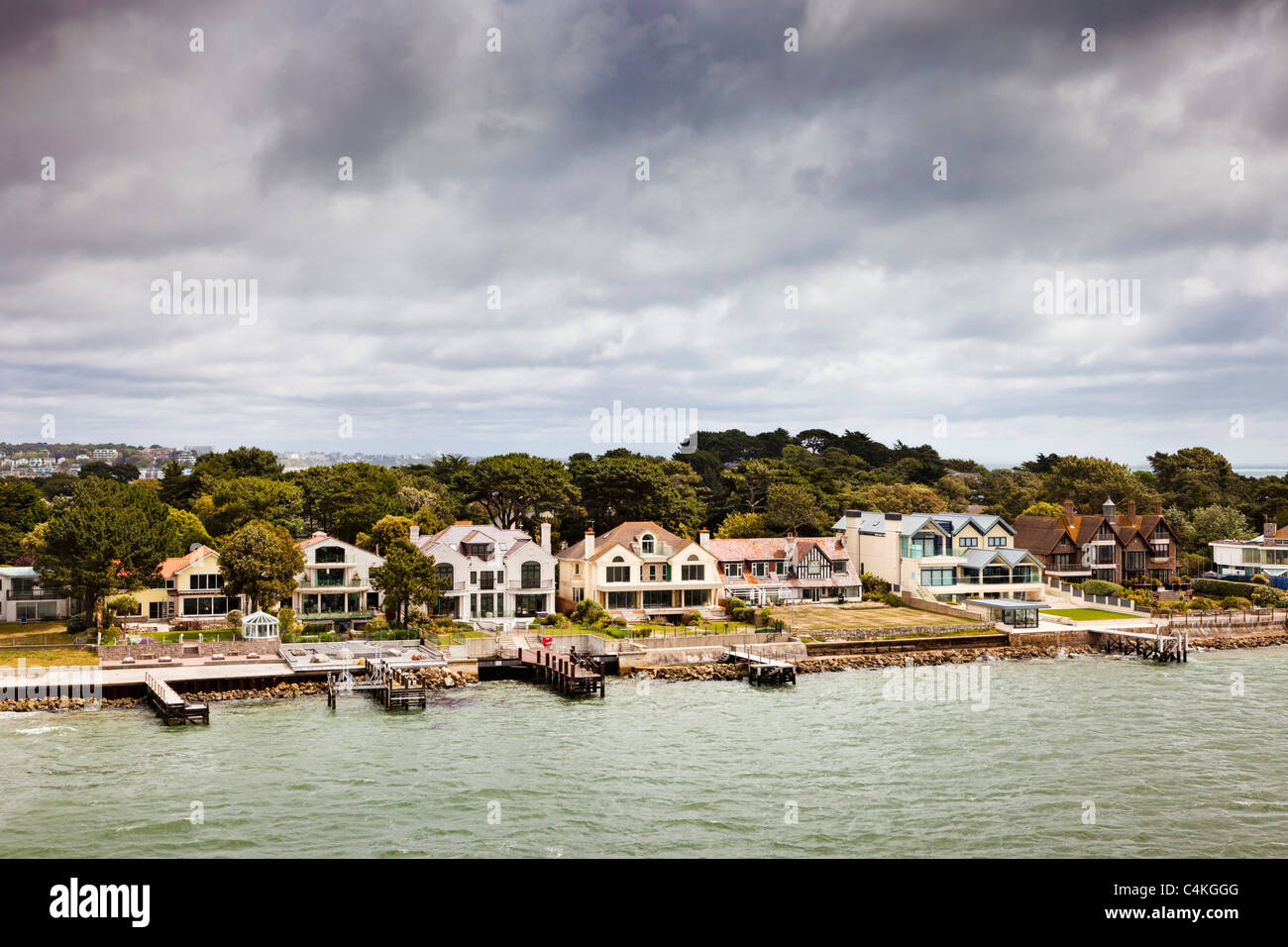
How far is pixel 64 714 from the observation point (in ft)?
132

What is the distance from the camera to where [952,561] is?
71.4 metres

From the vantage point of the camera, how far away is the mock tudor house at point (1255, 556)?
78.9 meters

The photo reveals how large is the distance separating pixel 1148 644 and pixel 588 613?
33.1 meters

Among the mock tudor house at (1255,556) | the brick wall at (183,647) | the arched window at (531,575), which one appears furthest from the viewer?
the mock tudor house at (1255,556)

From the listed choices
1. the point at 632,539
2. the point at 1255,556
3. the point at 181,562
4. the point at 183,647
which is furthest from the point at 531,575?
the point at 1255,556

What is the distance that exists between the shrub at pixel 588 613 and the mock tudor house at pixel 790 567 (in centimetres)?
1185

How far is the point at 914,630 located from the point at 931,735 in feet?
73.1

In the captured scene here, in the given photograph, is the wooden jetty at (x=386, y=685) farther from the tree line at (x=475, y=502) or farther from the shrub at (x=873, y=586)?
the shrub at (x=873, y=586)

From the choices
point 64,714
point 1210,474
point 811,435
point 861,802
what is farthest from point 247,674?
point 811,435

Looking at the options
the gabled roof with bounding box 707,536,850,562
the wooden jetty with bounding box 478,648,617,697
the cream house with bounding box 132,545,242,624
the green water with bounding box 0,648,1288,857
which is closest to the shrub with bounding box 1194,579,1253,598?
the gabled roof with bounding box 707,536,850,562

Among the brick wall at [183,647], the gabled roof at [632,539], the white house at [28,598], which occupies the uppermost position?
the gabled roof at [632,539]

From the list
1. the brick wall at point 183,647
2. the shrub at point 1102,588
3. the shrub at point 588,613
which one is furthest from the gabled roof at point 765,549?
the brick wall at point 183,647

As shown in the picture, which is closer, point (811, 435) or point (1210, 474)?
point (1210, 474)
